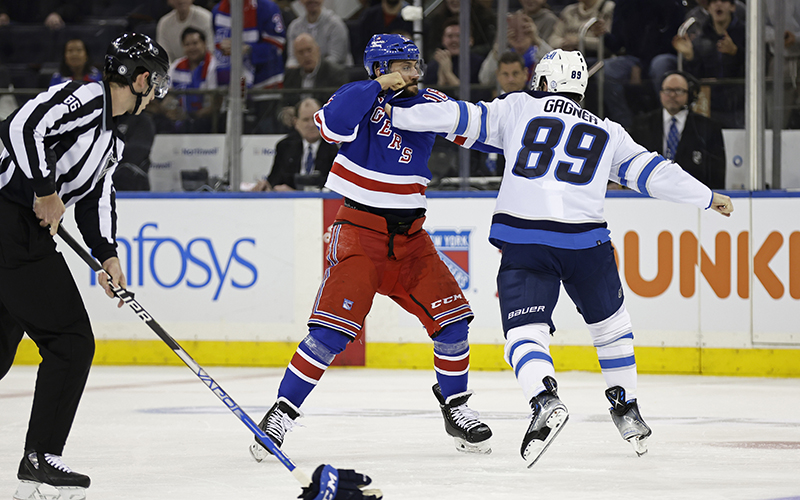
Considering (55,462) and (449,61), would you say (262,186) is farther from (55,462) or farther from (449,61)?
(55,462)

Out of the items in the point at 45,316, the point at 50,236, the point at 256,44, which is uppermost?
the point at 256,44

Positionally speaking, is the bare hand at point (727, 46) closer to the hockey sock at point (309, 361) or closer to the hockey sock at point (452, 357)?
the hockey sock at point (452, 357)

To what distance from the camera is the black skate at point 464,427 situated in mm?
3619

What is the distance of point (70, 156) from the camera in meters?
2.90

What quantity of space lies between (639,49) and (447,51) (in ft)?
3.61

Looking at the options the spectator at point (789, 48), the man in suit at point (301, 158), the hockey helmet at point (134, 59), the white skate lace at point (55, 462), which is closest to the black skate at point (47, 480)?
the white skate lace at point (55, 462)

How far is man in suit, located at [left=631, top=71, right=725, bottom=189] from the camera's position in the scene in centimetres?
590

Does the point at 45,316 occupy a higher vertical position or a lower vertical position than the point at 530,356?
higher

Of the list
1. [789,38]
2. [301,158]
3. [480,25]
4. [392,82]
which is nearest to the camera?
[392,82]

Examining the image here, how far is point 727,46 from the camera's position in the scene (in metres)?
5.93

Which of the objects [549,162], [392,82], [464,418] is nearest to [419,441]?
[464,418]

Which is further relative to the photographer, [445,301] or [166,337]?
[445,301]

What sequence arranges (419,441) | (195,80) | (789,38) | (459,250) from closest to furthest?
(419,441) < (789,38) < (459,250) < (195,80)

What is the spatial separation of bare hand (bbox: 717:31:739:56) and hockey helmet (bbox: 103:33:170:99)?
151 inches
